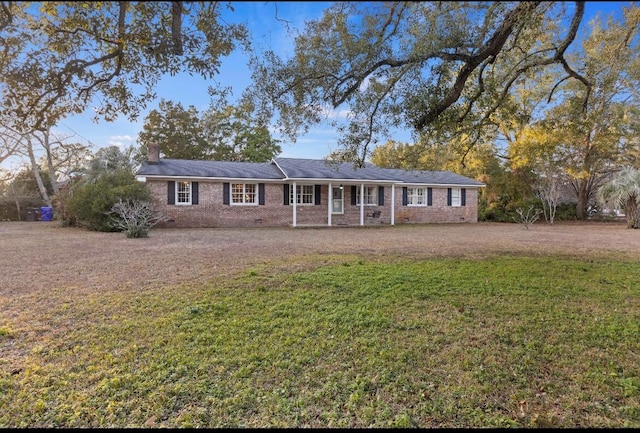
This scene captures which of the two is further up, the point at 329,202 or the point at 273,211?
the point at 329,202

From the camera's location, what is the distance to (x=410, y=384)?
9.78 feet

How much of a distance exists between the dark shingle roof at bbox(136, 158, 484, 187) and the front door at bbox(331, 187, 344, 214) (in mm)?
1026

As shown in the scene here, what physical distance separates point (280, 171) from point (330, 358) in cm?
1763

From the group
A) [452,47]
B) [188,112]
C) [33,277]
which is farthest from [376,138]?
[188,112]

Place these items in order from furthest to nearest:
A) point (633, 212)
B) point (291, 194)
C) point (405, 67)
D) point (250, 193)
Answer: point (291, 194)
point (250, 193)
point (633, 212)
point (405, 67)

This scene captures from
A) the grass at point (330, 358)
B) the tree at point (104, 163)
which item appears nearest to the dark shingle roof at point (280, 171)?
the tree at point (104, 163)

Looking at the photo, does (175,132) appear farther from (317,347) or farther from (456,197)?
(317,347)

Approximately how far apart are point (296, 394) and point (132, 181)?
15.0m

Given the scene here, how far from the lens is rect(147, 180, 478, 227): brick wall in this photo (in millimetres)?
17625

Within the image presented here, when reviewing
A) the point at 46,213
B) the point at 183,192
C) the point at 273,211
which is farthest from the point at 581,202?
the point at 46,213

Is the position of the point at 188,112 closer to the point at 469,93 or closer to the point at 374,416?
the point at 469,93

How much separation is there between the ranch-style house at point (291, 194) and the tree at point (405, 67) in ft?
31.1

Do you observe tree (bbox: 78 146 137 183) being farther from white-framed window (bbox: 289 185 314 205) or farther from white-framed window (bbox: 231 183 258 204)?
white-framed window (bbox: 289 185 314 205)

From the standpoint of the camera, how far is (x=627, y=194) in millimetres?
17781
